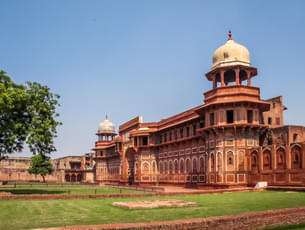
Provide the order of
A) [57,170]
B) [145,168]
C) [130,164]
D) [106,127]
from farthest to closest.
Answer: [57,170], [106,127], [130,164], [145,168]

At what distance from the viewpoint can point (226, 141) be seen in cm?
3519

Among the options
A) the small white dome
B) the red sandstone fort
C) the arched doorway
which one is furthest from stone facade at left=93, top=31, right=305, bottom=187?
the small white dome

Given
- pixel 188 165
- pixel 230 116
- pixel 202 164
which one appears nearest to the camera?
pixel 230 116

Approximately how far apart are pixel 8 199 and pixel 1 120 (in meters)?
7.48

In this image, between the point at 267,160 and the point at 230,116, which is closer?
the point at 267,160

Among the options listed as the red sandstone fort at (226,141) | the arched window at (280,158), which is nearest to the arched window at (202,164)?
the red sandstone fort at (226,141)

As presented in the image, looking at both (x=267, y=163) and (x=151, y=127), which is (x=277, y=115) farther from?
(x=151, y=127)

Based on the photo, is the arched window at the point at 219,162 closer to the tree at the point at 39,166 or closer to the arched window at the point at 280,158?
the arched window at the point at 280,158

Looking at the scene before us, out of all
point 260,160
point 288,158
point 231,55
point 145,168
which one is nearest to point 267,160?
point 260,160

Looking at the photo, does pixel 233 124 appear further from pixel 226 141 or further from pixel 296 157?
pixel 296 157

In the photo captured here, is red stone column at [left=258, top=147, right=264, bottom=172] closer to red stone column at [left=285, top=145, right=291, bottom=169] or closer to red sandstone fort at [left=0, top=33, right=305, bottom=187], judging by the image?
red sandstone fort at [left=0, top=33, right=305, bottom=187]

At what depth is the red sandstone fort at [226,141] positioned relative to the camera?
32031mm

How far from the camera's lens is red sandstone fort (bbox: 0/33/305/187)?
1261 inches

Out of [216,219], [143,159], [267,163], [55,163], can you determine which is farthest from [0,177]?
[216,219]
